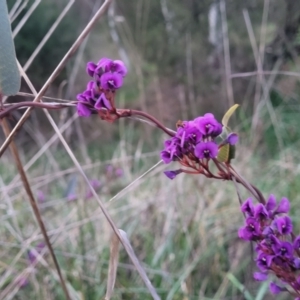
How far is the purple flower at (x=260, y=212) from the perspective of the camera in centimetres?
35

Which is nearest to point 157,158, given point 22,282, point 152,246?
point 152,246

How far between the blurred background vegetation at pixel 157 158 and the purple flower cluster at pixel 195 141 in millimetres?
236

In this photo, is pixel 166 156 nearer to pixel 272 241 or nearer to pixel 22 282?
pixel 272 241

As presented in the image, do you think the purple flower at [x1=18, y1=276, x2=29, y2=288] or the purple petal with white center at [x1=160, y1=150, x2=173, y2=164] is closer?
the purple petal with white center at [x1=160, y1=150, x2=173, y2=164]

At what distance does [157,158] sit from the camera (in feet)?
7.61

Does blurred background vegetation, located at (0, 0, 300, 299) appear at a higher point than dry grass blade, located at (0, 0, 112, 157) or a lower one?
Answer: lower

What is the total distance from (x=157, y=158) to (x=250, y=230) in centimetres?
196

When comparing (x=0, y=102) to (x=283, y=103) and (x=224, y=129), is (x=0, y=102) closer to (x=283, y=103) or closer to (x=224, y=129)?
(x=224, y=129)

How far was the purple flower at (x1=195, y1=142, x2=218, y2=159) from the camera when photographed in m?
0.33

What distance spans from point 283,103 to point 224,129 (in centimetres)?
208

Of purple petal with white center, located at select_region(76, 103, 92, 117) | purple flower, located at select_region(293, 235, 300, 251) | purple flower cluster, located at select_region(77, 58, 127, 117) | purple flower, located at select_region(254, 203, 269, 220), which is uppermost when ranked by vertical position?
purple flower cluster, located at select_region(77, 58, 127, 117)

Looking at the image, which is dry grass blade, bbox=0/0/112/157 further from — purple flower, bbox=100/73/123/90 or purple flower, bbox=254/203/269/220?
purple flower, bbox=254/203/269/220

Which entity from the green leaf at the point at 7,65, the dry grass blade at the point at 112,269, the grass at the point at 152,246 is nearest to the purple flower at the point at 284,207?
the dry grass blade at the point at 112,269

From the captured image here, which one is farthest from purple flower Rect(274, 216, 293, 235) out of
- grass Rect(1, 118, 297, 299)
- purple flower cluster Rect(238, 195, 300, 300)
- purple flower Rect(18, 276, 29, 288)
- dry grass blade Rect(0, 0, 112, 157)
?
purple flower Rect(18, 276, 29, 288)
